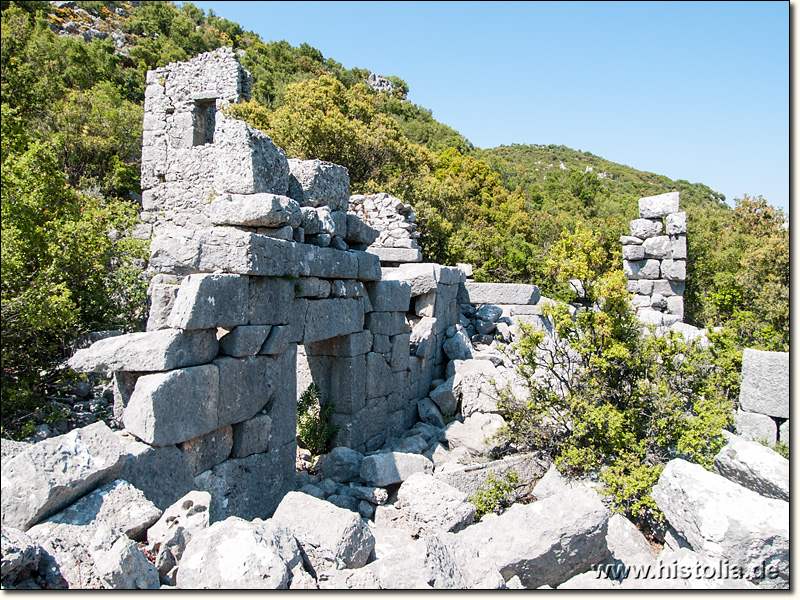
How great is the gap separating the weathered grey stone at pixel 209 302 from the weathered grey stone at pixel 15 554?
1.80 metres

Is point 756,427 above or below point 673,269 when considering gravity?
below

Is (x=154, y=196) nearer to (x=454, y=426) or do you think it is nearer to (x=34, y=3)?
(x=454, y=426)

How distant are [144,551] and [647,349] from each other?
5298mm

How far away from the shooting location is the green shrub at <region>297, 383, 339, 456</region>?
7.14m

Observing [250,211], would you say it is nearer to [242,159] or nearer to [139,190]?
[242,159]

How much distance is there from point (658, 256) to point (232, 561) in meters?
13.8

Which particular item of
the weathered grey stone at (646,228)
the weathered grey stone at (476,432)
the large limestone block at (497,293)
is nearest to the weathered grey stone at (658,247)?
the weathered grey stone at (646,228)

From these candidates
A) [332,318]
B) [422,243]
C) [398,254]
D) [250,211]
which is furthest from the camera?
[422,243]

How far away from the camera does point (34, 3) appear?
3291 centimetres

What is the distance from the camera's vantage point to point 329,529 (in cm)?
414

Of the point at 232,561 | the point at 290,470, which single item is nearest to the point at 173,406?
the point at 232,561

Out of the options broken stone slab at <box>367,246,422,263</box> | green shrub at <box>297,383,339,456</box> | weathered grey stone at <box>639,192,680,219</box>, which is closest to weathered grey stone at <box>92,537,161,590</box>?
green shrub at <box>297,383,339,456</box>

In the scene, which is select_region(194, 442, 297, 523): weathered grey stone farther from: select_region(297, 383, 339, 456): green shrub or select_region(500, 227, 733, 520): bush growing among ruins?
select_region(500, 227, 733, 520): bush growing among ruins

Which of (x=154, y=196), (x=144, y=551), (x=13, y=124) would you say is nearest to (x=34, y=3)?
(x=154, y=196)
